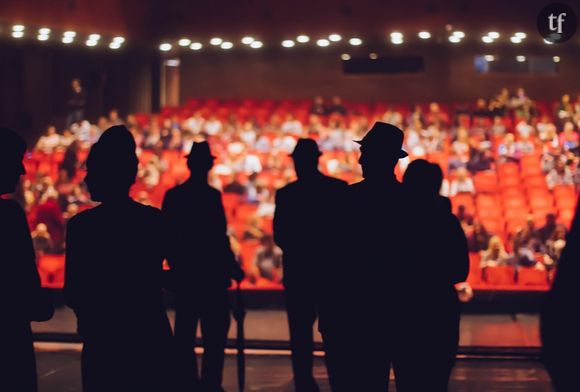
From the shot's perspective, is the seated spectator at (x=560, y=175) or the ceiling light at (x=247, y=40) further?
the ceiling light at (x=247, y=40)

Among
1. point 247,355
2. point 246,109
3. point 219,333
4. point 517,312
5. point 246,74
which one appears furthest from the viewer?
point 246,74

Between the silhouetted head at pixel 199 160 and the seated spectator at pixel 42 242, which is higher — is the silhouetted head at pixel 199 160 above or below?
above

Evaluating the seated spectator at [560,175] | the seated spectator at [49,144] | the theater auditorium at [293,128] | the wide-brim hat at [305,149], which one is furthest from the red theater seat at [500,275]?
the seated spectator at [49,144]

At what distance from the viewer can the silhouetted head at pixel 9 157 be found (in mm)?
2984

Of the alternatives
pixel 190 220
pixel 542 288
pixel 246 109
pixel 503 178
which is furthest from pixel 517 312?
pixel 246 109

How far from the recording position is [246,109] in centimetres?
1712

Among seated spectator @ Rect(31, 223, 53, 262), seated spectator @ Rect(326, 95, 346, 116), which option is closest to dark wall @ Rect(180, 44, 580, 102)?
seated spectator @ Rect(326, 95, 346, 116)

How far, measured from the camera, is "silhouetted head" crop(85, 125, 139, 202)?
284 cm

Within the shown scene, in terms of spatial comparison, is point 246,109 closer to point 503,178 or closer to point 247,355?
point 503,178

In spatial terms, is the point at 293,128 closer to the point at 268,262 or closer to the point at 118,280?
the point at 268,262

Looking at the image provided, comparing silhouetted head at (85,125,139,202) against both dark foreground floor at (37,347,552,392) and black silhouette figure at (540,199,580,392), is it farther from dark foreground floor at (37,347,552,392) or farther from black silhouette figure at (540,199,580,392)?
dark foreground floor at (37,347,552,392)

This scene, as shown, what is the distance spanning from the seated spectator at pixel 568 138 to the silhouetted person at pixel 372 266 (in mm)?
10336

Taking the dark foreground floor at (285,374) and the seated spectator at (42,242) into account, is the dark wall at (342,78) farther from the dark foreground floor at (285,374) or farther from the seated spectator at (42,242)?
the dark foreground floor at (285,374)

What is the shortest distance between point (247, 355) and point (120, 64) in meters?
13.3
